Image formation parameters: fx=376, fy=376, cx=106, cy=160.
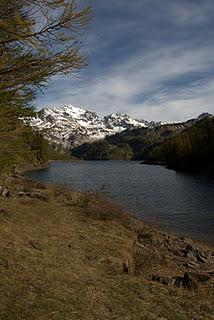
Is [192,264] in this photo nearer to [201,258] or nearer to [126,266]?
[201,258]

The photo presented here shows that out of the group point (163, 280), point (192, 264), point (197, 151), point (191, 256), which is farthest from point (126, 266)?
point (197, 151)

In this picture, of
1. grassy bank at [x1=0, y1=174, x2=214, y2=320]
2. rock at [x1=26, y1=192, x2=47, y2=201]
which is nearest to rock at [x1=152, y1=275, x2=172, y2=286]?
grassy bank at [x1=0, y1=174, x2=214, y2=320]

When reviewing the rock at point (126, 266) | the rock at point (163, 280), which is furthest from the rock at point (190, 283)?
the rock at point (126, 266)

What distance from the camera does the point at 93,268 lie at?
1205 centimetres

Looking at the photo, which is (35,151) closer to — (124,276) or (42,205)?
(124,276)

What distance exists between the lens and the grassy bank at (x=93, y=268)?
8383 mm

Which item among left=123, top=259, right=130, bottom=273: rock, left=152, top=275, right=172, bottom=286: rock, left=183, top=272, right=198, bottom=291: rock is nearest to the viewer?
left=183, top=272, right=198, bottom=291: rock

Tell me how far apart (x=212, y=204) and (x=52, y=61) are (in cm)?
3007

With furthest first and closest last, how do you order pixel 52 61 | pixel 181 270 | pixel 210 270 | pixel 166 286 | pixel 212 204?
pixel 212 204, pixel 210 270, pixel 181 270, pixel 166 286, pixel 52 61

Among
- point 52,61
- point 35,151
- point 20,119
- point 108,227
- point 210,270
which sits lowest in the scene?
point 210,270

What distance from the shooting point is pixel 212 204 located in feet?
120

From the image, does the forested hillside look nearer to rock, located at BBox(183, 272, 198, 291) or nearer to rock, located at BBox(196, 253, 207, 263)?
rock, located at BBox(196, 253, 207, 263)

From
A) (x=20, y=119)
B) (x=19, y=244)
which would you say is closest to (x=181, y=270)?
(x=19, y=244)

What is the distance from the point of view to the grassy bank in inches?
330
